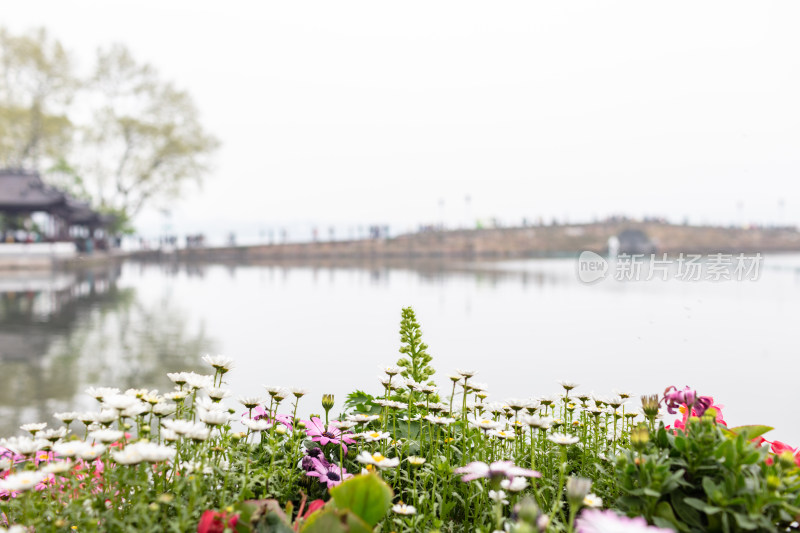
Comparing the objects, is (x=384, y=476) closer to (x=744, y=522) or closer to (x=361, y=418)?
(x=361, y=418)

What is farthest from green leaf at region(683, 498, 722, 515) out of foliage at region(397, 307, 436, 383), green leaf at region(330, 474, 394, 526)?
foliage at region(397, 307, 436, 383)

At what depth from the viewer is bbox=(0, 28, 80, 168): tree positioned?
35188mm

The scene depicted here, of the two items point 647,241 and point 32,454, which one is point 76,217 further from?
point 647,241

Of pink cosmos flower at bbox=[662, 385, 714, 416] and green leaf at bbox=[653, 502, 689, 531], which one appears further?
pink cosmos flower at bbox=[662, 385, 714, 416]

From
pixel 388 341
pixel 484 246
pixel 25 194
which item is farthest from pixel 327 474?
pixel 484 246

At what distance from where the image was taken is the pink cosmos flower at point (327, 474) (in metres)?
2.11

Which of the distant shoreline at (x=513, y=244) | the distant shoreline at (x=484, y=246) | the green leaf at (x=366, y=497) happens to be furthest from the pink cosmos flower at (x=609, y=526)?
the distant shoreline at (x=513, y=244)

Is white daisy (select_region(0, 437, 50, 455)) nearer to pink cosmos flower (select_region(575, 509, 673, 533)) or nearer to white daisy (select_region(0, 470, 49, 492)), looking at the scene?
white daisy (select_region(0, 470, 49, 492))

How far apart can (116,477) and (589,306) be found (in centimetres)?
1490

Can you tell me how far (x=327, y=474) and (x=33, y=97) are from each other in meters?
42.1

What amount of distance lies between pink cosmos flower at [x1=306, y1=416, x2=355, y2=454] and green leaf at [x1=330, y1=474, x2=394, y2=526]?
771 millimetres

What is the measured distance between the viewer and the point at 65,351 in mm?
8625

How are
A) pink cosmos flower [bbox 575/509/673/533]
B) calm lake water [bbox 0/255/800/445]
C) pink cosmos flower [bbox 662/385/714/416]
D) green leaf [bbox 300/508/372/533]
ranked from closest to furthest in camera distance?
pink cosmos flower [bbox 575/509/673/533] < green leaf [bbox 300/508/372/533] < pink cosmos flower [bbox 662/385/714/416] < calm lake water [bbox 0/255/800/445]

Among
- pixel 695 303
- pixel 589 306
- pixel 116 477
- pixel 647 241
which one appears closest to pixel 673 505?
pixel 116 477
